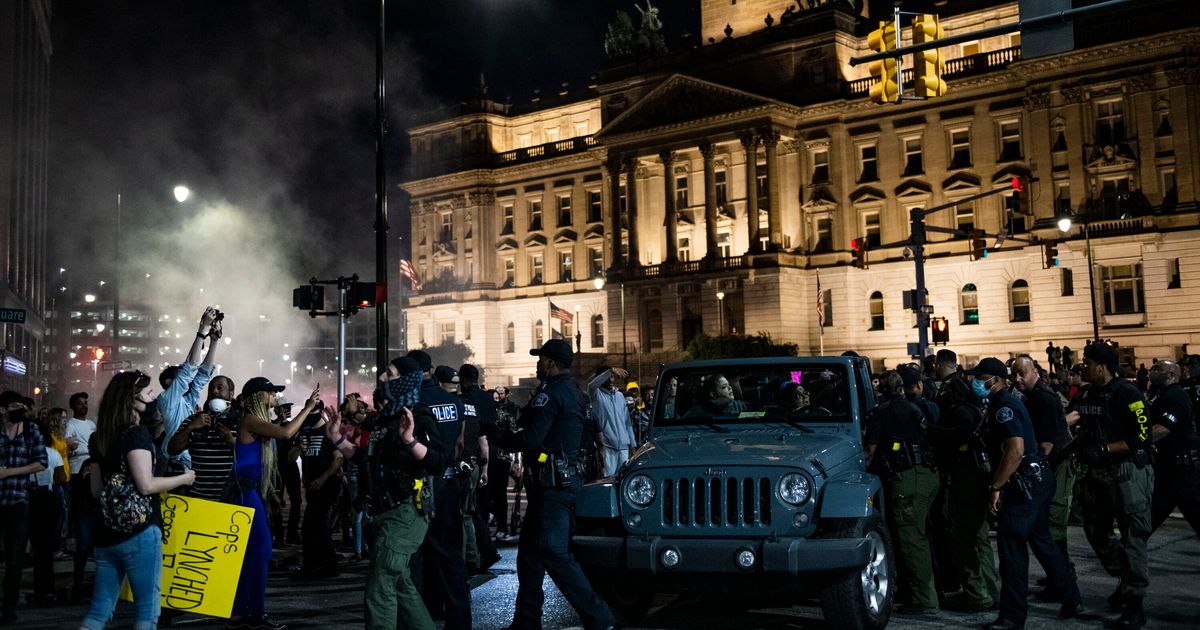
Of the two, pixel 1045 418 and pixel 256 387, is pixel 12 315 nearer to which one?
pixel 256 387

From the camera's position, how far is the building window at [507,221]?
3177 inches

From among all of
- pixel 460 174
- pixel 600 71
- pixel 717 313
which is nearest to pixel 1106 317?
pixel 717 313

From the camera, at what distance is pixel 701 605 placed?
9.90 meters

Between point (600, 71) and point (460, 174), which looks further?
point (460, 174)

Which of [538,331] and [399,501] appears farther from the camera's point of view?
[538,331]

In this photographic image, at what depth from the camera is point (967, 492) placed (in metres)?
9.54

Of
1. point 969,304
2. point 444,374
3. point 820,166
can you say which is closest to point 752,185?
point 820,166

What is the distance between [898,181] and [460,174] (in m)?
34.2

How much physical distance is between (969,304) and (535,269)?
32.1 metres

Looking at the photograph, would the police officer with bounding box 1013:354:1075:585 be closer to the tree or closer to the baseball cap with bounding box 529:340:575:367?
the baseball cap with bounding box 529:340:575:367

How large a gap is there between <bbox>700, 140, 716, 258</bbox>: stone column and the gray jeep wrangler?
5693 cm

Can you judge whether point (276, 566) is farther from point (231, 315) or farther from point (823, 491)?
point (231, 315)

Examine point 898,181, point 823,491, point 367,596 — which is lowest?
point 367,596

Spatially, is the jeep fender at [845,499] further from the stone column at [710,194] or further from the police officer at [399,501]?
the stone column at [710,194]
